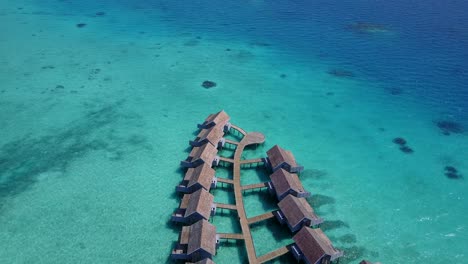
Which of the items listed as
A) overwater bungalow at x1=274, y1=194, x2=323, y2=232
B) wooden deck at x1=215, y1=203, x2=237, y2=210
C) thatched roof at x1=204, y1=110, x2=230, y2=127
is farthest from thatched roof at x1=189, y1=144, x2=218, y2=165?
overwater bungalow at x1=274, y1=194, x2=323, y2=232

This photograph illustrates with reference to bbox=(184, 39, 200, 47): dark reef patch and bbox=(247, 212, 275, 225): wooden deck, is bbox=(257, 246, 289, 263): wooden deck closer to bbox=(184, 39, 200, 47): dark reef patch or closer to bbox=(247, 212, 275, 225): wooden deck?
bbox=(247, 212, 275, 225): wooden deck

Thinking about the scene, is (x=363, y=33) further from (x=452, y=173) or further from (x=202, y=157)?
(x=202, y=157)

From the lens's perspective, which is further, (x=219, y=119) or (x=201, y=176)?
(x=219, y=119)

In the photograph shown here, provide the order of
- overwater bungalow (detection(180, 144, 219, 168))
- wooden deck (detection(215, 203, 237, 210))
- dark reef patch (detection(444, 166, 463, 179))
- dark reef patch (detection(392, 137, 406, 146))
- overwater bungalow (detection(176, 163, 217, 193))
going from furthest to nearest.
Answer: dark reef patch (detection(392, 137, 406, 146)) → dark reef patch (detection(444, 166, 463, 179)) → overwater bungalow (detection(180, 144, 219, 168)) → overwater bungalow (detection(176, 163, 217, 193)) → wooden deck (detection(215, 203, 237, 210))

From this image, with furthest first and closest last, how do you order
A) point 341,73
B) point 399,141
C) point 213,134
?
point 341,73
point 399,141
point 213,134

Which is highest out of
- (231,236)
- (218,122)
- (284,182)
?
(218,122)

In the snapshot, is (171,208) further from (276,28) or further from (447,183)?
(276,28)

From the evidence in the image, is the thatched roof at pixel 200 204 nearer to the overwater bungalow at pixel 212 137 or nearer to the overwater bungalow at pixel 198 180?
the overwater bungalow at pixel 198 180

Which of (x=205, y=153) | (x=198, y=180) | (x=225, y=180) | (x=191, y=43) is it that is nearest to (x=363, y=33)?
(x=191, y=43)
